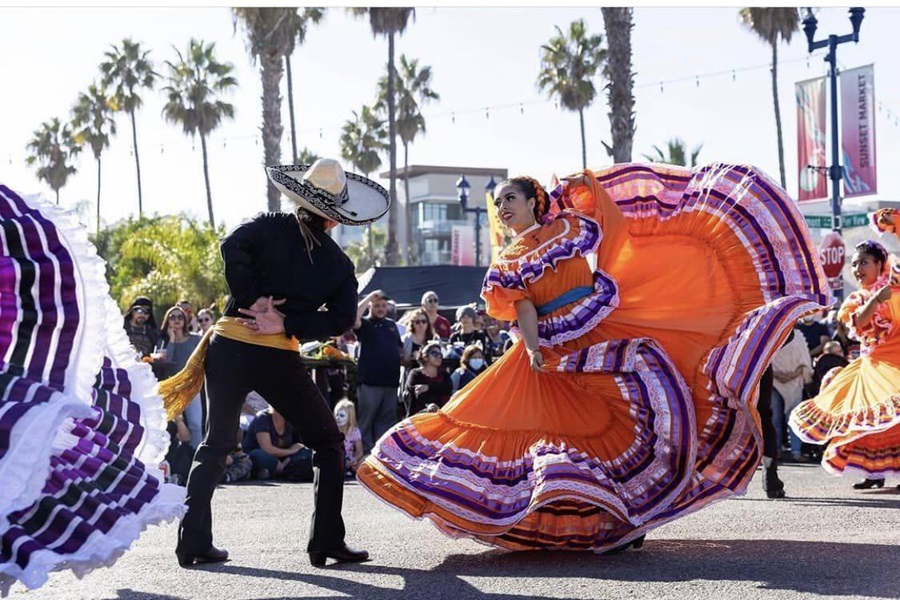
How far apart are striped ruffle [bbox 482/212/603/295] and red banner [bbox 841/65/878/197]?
688 inches

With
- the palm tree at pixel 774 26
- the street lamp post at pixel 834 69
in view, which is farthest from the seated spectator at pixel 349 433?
the palm tree at pixel 774 26

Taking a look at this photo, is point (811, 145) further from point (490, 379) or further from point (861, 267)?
point (490, 379)

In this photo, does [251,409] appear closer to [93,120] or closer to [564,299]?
[564,299]

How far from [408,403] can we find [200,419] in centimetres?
191

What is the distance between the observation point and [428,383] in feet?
37.0

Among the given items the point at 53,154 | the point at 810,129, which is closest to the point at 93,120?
the point at 53,154

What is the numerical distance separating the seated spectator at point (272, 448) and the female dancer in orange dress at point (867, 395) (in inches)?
184

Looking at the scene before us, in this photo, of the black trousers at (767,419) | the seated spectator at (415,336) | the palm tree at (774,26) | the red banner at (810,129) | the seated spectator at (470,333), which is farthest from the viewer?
A: the palm tree at (774,26)

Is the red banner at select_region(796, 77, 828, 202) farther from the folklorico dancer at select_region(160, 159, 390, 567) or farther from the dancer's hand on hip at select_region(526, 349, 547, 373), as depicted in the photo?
the folklorico dancer at select_region(160, 159, 390, 567)

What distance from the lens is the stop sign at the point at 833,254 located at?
1731 cm

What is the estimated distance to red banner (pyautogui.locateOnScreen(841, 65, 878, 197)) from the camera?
2208 centimetres

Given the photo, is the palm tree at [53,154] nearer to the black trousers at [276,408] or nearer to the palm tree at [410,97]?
the palm tree at [410,97]

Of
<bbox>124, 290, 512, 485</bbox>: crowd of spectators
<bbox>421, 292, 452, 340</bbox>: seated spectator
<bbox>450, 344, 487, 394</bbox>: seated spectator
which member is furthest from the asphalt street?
<bbox>421, 292, 452, 340</bbox>: seated spectator

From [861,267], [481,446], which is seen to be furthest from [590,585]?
[861,267]
